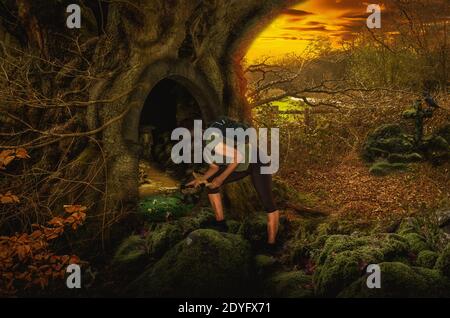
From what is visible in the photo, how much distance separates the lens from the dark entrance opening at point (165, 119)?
29.8ft

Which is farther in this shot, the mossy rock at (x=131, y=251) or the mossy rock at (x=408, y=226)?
the mossy rock at (x=408, y=226)

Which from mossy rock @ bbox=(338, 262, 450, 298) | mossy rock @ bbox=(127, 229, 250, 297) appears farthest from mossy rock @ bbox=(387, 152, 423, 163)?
mossy rock @ bbox=(127, 229, 250, 297)

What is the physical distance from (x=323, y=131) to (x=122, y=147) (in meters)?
6.71

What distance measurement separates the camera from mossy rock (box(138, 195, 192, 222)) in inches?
307

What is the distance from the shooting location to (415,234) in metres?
7.00

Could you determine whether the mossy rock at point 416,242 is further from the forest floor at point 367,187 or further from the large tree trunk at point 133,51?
the large tree trunk at point 133,51

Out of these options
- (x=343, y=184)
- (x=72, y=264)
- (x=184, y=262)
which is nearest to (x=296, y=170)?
(x=343, y=184)

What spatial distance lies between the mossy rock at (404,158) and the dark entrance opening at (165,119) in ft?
15.5

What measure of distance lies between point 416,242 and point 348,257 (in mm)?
1181

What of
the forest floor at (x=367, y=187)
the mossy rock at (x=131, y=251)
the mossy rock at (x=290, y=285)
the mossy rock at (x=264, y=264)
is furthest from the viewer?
the forest floor at (x=367, y=187)

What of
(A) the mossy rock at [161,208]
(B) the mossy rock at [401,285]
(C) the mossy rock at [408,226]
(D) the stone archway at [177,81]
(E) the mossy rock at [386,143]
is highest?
(D) the stone archway at [177,81]

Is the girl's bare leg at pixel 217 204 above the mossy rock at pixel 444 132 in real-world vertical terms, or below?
below

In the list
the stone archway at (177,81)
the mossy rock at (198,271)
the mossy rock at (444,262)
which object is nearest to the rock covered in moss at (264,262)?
the mossy rock at (198,271)

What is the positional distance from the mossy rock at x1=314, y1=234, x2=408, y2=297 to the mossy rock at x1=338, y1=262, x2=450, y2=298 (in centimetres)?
18
